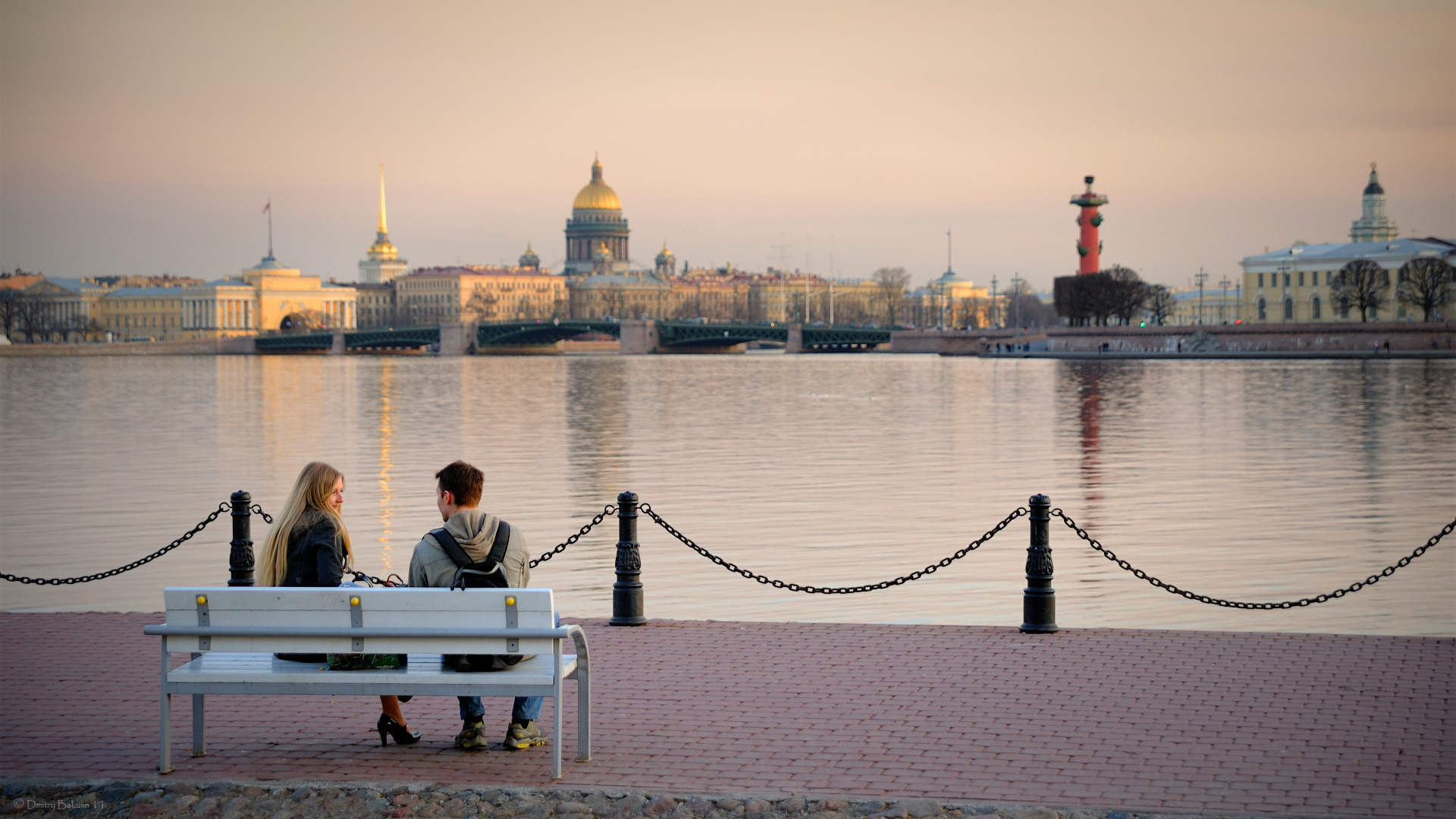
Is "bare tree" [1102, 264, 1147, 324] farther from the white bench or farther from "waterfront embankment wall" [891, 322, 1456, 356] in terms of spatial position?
the white bench

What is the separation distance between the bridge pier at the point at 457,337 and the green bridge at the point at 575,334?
0.54 metres

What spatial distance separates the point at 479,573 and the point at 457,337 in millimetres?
108731

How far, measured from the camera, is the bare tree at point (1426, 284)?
88.8m

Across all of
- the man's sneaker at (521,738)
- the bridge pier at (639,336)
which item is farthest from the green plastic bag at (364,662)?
the bridge pier at (639,336)

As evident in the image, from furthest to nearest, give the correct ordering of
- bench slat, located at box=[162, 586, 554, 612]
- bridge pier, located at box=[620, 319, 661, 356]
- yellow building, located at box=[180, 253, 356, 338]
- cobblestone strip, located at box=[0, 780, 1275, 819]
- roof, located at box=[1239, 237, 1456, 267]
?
yellow building, located at box=[180, 253, 356, 338]
bridge pier, located at box=[620, 319, 661, 356]
roof, located at box=[1239, 237, 1456, 267]
bench slat, located at box=[162, 586, 554, 612]
cobblestone strip, located at box=[0, 780, 1275, 819]

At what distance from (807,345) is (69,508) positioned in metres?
88.6

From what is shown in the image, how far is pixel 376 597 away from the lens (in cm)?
511

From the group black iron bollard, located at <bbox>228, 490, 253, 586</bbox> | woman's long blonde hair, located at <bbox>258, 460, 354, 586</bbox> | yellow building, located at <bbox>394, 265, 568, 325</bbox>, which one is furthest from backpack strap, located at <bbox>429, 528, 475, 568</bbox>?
yellow building, located at <bbox>394, 265, 568, 325</bbox>

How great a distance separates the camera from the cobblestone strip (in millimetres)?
4801

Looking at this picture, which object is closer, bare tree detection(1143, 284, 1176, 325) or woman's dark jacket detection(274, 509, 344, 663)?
woman's dark jacket detection(274, 509, 344, 663)

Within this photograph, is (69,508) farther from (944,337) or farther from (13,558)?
(944,337)

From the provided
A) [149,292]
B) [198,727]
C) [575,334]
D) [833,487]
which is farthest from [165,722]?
[149,292]

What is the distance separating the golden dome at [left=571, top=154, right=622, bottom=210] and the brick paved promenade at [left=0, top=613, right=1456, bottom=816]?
181905 mm

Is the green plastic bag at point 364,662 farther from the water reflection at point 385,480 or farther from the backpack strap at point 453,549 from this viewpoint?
the water reflection at point 385,480
